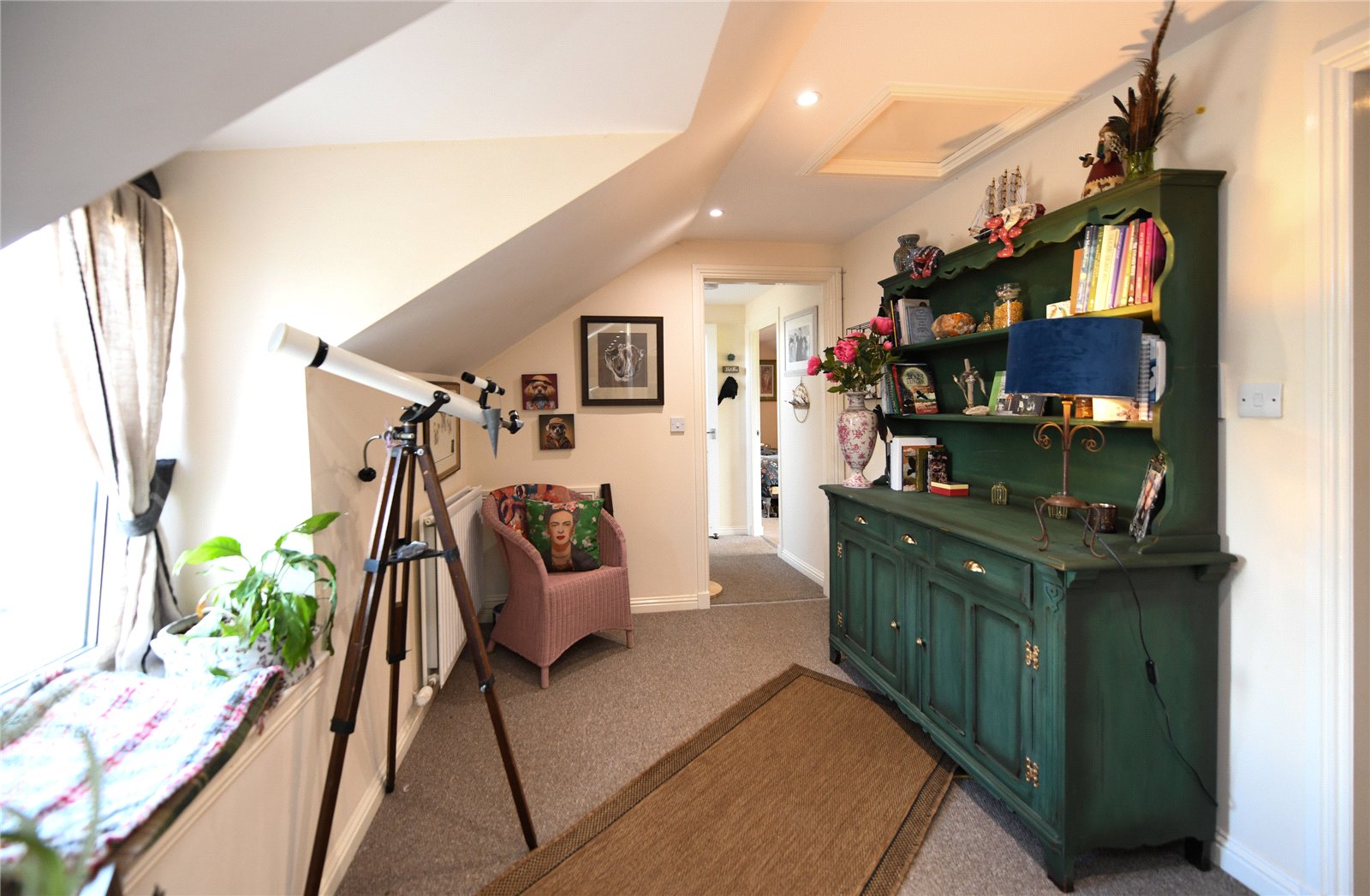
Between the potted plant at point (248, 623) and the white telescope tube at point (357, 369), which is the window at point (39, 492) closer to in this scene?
the potted plant at point (248, 623)

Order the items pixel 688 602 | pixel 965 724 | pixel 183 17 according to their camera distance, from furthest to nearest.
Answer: pixel 688 602 → pixel 965 724 → pixel 183 17

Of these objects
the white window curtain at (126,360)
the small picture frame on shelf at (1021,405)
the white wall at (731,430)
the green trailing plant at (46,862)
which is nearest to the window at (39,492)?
the white window curtain at (126,360)

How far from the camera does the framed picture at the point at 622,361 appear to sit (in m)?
3.50

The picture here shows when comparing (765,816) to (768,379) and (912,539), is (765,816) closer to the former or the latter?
(912,539)

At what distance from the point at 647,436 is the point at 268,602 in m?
2.47

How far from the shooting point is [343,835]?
159cm

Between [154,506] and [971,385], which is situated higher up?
[971,385]

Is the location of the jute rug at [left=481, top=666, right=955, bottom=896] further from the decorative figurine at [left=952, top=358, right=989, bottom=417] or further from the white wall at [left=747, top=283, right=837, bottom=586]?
the white wall at [left=747, top=283, right=837, bottom=586]

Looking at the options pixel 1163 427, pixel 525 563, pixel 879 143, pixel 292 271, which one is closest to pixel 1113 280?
pixel 1163 427

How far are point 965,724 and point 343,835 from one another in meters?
1.94

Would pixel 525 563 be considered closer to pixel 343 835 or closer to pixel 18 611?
pixel 343 835

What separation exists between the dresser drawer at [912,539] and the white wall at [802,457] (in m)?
1.50

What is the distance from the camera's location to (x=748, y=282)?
371 centimetres

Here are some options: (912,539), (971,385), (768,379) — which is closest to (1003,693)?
(912,539)
